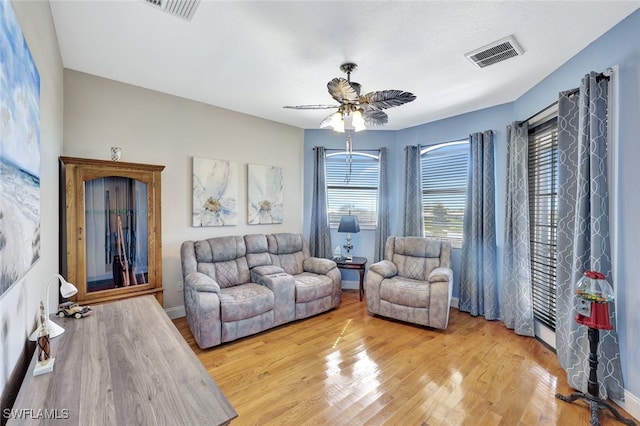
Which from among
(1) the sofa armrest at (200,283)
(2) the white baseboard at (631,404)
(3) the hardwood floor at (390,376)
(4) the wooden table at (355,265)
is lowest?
(3) the hardwood floor at (390,376)

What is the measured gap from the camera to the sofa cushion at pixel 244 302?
2.83 m

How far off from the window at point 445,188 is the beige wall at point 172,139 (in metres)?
2.18

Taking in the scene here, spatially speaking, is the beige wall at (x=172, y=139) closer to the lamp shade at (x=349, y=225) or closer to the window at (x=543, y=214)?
the lamp shade at (x=349, y=225)

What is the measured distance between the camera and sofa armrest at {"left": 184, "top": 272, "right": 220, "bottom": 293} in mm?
2803

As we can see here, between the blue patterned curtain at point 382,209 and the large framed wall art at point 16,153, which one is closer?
the large framed wall art at point 16,153

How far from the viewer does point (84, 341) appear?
4.54ft

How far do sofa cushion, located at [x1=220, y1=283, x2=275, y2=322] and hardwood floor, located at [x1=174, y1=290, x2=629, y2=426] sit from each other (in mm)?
288

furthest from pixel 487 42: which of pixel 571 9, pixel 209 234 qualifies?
pixel 209 234

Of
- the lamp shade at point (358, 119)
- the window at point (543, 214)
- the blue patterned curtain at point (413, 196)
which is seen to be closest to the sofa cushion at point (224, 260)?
the lamp shade at point (358, 119)

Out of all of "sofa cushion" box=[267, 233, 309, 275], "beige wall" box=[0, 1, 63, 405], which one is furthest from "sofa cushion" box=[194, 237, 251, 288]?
"beige wall" box=[0, 1, 63, 405]

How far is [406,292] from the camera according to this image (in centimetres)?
336

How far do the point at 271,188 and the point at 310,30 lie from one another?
2533 millimetres

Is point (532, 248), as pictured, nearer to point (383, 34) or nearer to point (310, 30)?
point (383, 34)

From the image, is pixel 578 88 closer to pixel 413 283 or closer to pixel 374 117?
pixel 374 117
